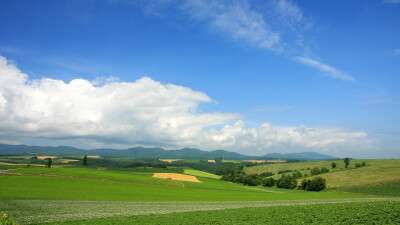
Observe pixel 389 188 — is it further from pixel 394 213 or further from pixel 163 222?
pixel 163 222

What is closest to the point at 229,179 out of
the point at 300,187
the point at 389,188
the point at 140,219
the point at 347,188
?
the point at 300,187

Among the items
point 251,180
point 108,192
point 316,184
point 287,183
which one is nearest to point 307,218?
point 108,192

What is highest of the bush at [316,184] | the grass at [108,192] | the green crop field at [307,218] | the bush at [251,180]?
the green crop field at [307,218]

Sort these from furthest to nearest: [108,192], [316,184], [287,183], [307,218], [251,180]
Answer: [251,180]
[287,183]
[316,184]
[108,192]
[307,218]

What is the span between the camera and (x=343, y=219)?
2175 centimetres

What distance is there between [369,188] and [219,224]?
300 feet

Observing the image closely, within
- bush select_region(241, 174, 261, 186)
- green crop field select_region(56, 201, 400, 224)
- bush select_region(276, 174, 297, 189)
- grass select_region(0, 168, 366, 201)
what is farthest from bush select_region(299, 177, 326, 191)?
green crop field select_region(56, 201, 400, 224)

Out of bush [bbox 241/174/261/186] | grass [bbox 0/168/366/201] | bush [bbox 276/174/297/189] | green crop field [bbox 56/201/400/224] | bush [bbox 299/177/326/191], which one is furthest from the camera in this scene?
bush [bbox 241/174/261/186]

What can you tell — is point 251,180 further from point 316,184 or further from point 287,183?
point 316,184

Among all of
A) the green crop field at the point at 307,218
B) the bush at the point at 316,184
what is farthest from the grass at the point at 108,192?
the green crop field at the point at 307,218

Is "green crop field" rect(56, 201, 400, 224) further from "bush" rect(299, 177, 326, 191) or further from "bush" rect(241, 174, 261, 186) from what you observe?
"bush" rect(241, 174, 261, 186)

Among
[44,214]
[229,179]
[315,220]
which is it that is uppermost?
[315,220]

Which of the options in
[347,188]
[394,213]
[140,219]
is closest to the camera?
[394,213]

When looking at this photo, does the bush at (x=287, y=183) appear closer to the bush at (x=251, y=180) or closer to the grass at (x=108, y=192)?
the bush at (x=251, y=180)
